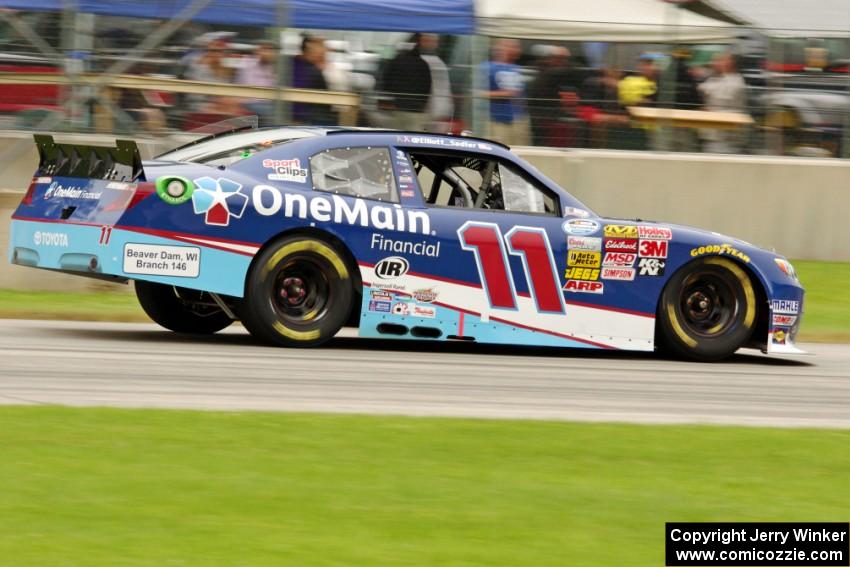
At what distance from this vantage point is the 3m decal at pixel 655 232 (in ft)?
34.1

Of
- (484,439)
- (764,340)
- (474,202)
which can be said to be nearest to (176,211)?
(474,202)

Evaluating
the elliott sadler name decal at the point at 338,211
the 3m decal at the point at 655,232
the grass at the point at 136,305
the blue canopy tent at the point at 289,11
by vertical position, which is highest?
the blue canopy tent at the point at 289,11

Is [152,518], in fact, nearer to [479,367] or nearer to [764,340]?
[479,367]

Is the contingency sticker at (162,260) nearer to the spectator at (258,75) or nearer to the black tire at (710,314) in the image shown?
the black tire at (710,314)

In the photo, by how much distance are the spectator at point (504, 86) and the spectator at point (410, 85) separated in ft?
2.46

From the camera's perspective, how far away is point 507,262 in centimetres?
1008

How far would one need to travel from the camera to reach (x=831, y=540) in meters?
5.05

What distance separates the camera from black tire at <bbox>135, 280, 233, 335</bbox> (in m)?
10.7

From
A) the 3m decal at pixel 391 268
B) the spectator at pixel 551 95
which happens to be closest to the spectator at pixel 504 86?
the spectator at pixel 551 95

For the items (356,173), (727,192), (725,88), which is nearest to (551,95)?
(725,88)

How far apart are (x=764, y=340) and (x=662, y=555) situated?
20.3 feet

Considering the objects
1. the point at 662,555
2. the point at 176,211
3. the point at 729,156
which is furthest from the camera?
the point at 729,156

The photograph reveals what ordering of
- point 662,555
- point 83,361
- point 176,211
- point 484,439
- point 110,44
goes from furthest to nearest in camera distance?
point 110,44
point 176,211
point 83,361
point 484,439
point 662,555

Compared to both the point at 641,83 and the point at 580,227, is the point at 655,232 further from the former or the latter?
the point at 641,83
